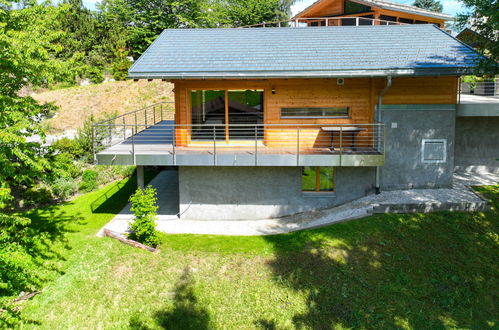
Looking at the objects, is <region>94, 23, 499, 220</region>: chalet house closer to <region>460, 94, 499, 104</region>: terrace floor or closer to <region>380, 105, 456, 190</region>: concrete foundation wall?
<region>380, 105, 456, 190</region>: concrete foundation wall

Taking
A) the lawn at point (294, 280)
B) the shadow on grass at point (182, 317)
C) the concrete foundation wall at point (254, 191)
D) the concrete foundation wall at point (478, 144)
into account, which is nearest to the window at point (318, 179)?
the concrete foundation wall at point (254, 191)

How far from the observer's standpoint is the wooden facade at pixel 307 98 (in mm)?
15359

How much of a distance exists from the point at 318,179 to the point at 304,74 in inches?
147

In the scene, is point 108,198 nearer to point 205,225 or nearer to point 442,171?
point 205,225

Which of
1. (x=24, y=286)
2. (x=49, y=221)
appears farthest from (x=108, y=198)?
(x=24, y=286)

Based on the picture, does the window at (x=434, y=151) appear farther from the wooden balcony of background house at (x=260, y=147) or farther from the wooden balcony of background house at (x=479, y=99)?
Answer: the wooden balcony of background house at (x=260, y=147)

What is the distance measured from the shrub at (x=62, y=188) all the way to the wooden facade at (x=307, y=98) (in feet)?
20.8

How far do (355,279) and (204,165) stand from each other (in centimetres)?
599

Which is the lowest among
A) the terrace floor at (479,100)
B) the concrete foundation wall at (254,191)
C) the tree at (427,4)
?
the concrete foundation wall at (254,191)

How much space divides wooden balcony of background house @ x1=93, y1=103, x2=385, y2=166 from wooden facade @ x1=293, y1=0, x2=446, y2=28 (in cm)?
1195

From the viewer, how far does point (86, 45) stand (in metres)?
46.4

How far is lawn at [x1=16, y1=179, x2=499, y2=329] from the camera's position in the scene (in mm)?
10289

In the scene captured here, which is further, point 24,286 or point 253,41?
point 253,41

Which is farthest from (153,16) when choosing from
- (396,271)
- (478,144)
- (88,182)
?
(396,271)
